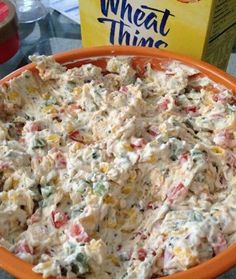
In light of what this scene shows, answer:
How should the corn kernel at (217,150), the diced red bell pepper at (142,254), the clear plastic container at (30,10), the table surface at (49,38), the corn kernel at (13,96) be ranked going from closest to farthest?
the diced red bell pepper at (142,254) → the corn kernel at (217,150) → the corn kernel at (13,96) → the table surface at (49,38) → the clear plastic container at (30,10)

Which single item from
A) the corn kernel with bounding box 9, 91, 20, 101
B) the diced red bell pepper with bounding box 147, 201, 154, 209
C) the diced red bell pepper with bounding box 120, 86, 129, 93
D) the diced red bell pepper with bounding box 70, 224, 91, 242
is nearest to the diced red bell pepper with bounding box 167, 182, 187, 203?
the diced red bell pepper with bounding box 147, 201, 154, 209

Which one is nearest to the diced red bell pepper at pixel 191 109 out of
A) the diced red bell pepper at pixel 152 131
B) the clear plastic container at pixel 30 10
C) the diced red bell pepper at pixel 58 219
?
the diced red bell pepper at pixel 152 131

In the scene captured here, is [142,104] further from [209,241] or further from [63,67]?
[209,241]

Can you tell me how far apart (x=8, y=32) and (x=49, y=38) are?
0.75 feet

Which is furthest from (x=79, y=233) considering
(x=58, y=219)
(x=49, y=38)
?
(x=49, y=38)

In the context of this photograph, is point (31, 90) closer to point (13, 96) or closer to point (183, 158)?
point (13, 96)

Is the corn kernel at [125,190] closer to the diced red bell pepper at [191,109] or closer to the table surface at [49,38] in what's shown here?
the diced red bell pepper at [191,109]

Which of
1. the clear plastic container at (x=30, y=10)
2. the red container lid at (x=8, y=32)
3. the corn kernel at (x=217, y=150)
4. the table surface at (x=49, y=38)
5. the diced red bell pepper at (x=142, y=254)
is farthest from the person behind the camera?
the clear plastic container at (x=30, y=10)

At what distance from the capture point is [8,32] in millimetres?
1120

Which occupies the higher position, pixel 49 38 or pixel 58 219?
pixel 58 219

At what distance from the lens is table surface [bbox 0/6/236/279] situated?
126 cm

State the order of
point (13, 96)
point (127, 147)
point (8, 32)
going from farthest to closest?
1. point (8, 32)
2. point (13, 96)
3. point (127, 147)

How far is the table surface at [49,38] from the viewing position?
1.26 meters

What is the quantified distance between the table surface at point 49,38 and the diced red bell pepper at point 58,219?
2.08 ft
